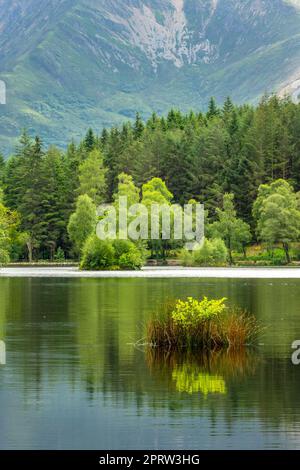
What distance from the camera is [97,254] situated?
103562 mm

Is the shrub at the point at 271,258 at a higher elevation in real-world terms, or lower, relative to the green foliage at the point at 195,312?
higher

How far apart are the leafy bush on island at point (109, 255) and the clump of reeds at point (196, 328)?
7104 centimetres

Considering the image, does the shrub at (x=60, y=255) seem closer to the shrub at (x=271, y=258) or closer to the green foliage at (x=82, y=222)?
the green foliage at (x=82, y=222)

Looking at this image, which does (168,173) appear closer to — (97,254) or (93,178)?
(93,178)

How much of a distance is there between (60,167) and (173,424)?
12639 centimetres

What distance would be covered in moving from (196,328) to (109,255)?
240 feet

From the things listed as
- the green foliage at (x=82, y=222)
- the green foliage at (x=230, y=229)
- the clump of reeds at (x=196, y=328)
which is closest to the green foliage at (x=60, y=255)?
the green foliage at (x=82, y=222)

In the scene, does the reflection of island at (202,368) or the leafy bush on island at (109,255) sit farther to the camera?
the leafy bush on island at (109,255)

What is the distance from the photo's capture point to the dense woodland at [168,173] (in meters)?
137

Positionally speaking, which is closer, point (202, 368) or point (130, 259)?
point (202, 368)

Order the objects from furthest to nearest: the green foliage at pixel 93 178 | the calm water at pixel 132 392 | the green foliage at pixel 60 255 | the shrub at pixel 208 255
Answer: the green foliage at pixel 93 178 < the green foliage at pixel 60 255 < the shrub at pixel 208 255 < the calm water at pixel 132 392

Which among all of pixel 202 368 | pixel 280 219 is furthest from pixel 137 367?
pixel 280 219
